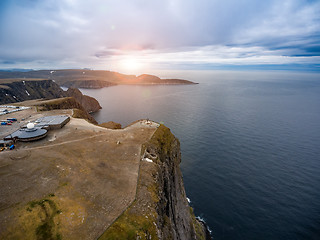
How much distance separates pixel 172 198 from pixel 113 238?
67.1 ft

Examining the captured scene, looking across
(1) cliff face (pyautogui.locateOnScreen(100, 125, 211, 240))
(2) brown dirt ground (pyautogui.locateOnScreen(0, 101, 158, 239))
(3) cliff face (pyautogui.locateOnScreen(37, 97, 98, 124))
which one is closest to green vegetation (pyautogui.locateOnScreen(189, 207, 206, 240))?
(1) cliff face (pyautogui.locateOnScreen(100, 125, 211, 240))

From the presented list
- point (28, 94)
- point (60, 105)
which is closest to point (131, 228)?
point (60, 105)

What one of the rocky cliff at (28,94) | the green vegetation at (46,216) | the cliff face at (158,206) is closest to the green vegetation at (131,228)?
the cliff face at (158,206)

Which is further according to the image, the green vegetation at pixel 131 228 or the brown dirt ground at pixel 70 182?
the brown dirt ground at pixel 70 182

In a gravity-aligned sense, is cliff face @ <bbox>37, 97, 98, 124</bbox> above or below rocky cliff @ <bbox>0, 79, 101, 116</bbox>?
above

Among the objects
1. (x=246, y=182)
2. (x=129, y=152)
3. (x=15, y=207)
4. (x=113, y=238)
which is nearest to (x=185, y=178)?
(x=246, y=182)

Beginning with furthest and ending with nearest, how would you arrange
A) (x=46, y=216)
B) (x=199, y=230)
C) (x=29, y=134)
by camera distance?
(x=29, y=134)
(x=199, y=230)
(x=46, y=216)

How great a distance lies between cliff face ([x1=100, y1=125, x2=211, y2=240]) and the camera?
70.2 ft

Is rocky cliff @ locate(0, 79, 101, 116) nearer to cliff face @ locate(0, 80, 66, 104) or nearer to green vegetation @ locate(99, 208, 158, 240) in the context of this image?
cliff face @ locate(0, 80, 66, 104)

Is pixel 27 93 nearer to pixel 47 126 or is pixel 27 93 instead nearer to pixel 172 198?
pixel 47 126

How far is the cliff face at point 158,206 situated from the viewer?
21391 millimetres

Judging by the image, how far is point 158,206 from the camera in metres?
26.6

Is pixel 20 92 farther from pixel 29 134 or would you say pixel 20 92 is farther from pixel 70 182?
pixel 70 182

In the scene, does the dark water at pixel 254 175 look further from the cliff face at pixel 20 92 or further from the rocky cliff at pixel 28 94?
the cliff face at pixel 20 92
